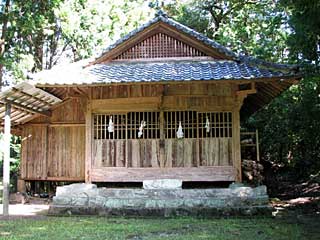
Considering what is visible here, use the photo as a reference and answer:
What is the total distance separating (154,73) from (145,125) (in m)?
1.56


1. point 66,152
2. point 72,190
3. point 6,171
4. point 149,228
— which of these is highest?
point 66,152

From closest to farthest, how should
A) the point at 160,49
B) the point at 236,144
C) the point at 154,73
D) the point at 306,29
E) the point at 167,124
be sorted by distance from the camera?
the point at 306,29 < the point at 154,73 < the point at 236,144 < the point at 167,124 < the point at 160,49

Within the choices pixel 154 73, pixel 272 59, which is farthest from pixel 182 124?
pixel 272 59

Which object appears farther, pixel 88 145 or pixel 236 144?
pixel 88 145

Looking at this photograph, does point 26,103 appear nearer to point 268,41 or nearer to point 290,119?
point 290,119

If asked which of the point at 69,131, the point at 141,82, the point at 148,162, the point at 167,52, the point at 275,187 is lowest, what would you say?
the point at 275,187

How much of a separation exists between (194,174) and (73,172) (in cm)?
453

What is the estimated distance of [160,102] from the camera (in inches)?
456

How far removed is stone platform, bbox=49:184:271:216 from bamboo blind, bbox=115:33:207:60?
448 centimetres

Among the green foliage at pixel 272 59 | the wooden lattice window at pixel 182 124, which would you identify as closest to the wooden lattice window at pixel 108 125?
the wooden lattice window at pixel 182 124

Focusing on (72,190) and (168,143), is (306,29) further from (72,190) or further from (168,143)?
(72,190)

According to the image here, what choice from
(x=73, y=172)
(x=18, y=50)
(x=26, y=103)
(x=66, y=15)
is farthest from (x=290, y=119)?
(x=18, y=50)

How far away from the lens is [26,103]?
11.7 meters

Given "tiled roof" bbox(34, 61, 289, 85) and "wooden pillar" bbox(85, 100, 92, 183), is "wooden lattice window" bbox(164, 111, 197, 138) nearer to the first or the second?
"tiled roof" bbox(34, 61, 289, 85)
